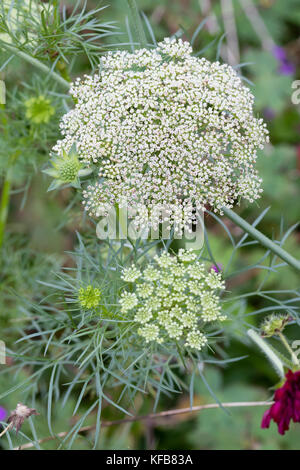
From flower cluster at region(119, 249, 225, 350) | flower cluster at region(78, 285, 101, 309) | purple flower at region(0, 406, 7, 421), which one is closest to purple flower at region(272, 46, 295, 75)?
flower cluster at region(119, 249, 225, 350)

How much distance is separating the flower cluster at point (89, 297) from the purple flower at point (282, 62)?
2.55m

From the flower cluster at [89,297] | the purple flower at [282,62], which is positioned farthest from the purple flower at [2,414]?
the purple flower at [282,62]

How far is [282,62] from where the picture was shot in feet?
10.9

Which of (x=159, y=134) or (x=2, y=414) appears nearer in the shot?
(x=159, y=134)

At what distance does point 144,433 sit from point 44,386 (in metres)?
0.61

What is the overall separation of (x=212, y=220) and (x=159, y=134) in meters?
0.92

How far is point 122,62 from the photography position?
4.38ft

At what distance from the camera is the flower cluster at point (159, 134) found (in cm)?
127

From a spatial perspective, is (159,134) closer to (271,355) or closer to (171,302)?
(171,302)

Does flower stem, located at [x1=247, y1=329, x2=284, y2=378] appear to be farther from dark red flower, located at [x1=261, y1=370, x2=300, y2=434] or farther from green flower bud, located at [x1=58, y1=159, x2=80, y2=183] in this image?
green flower bud, located at [x1=58, y1=159, x2=80, y2=183]

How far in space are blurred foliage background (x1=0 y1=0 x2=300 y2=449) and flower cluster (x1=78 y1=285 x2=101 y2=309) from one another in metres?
0.53

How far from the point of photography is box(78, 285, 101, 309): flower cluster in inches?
54.9

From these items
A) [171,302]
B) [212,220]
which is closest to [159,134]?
[171,302]
